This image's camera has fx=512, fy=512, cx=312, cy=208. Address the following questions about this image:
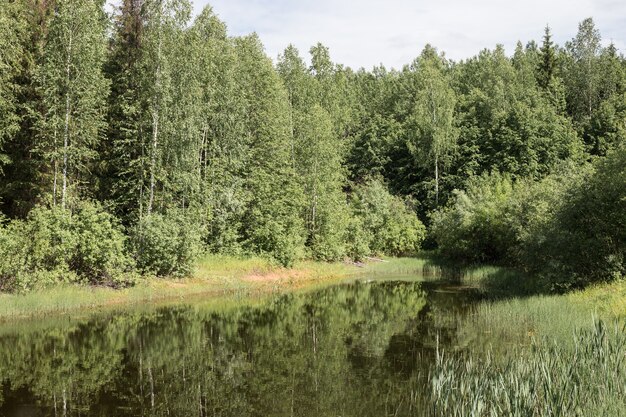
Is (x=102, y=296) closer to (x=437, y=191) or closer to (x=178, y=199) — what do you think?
(x=178, y=199)

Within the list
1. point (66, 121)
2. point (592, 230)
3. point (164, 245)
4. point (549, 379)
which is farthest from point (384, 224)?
point (549, 379)

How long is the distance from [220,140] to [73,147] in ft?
47.8

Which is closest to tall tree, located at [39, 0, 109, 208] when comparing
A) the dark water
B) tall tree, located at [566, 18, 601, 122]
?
the dark water

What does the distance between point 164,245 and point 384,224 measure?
30.6 m

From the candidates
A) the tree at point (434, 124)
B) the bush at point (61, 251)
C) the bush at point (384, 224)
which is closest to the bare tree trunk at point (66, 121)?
the bush at point (61, 251)

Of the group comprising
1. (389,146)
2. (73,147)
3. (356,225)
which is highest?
(389,146)

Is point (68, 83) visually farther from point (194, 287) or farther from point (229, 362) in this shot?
point (229, 362)

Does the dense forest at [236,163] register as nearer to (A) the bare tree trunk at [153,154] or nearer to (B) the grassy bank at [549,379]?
(A) the bare tree trunk at [153,154]

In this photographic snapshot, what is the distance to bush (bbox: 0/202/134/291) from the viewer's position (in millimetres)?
22938

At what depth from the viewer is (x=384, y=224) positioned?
55969mm

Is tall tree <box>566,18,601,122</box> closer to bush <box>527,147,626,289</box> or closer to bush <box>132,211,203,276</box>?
bush <box>527,147,626,289</box>

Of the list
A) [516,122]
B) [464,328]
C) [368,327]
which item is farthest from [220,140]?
[516,122]

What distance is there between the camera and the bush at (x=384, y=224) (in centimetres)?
5462

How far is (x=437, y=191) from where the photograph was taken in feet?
214
